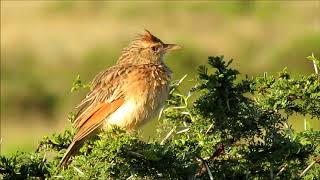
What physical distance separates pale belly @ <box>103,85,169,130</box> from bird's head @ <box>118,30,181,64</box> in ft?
2.18

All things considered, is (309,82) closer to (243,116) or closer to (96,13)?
(243,116)

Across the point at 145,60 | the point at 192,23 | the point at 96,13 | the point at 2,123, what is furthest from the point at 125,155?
the point at 96,13

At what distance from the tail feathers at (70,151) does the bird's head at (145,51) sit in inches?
53.4

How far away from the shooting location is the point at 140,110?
650 cm

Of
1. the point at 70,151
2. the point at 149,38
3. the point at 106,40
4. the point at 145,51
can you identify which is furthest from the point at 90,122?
the point at 106,40

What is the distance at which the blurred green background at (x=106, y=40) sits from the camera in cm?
1784

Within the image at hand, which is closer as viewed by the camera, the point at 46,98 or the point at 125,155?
the point at 125,155

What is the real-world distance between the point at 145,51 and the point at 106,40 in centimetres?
1533

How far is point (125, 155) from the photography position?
4.88 meters

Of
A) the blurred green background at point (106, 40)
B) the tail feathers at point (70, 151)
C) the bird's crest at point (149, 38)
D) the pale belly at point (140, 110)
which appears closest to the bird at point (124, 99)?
the pale belly at point (140, 110)

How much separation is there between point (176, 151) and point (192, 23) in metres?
19.2

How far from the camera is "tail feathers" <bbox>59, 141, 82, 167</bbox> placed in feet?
18.6

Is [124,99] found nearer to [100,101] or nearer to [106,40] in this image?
[100,101]

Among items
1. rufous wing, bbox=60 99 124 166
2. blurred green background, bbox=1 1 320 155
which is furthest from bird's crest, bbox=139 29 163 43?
blurred green background, bbox=1 1 320 155
